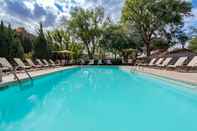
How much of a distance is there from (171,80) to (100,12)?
2927 centimetres

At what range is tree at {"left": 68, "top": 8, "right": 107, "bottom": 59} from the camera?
1531 inches

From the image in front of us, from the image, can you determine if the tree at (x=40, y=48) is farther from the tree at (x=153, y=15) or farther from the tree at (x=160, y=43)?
the tree at (x=160, y=43)

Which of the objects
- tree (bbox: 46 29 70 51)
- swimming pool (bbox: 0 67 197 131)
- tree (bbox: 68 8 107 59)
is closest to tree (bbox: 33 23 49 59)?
tree (bbox: 46 29 70 51)

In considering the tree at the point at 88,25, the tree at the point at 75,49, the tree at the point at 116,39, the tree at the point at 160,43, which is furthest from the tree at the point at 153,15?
the tree at the point at 75,49

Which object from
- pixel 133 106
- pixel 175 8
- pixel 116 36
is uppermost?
pixel 175 8

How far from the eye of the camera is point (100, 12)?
39.2 metres

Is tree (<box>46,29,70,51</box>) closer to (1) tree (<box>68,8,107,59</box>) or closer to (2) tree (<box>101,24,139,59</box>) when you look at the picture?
(1) tree (<box>68,8,107,59</box>)

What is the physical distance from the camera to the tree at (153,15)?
30453 mm

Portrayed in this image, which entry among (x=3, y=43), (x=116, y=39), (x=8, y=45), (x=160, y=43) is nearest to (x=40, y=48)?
(x=8, y=45)

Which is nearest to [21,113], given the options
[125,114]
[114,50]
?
[125,114]

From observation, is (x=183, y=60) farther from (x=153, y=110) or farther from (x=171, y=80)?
(x=153, y=110)

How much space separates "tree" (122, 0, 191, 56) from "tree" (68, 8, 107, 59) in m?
7.77

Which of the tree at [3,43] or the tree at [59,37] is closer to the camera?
the tree at [3,43]

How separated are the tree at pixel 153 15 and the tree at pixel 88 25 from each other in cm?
777
